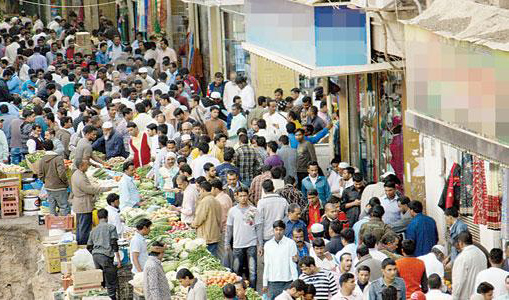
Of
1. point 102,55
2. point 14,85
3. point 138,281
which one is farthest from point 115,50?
point 138,281

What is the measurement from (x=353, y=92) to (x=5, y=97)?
10601 mm

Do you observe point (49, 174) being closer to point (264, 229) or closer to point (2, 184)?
point (2, 184)

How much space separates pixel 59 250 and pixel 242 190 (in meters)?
4.14

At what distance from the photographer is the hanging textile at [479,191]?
14336 millimetres

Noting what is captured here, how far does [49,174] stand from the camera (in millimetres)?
20234

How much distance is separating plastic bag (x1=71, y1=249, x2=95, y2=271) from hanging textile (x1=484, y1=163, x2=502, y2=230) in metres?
5.44

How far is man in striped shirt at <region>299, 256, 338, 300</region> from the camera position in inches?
522

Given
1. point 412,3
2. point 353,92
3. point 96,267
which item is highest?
point 412,3

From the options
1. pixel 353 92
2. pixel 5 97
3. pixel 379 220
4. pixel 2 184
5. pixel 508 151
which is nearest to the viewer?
pixel 508 151

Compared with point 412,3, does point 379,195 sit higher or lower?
lower

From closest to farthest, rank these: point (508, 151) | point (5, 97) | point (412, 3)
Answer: point (508, 151) → point (412, 3) → point (5, 97)

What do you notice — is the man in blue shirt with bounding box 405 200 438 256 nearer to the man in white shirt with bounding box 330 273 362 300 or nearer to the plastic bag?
the man in white shirt with bounding box 330 273 362 300

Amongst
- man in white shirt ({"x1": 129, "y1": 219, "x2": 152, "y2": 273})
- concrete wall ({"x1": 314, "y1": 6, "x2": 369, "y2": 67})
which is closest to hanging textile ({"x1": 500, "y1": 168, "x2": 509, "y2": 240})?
concrete wall ({"x1": 314, "y1": 6, "x2": 369, "y2": 67})

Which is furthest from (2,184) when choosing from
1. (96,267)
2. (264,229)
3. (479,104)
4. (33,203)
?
(479,104)
